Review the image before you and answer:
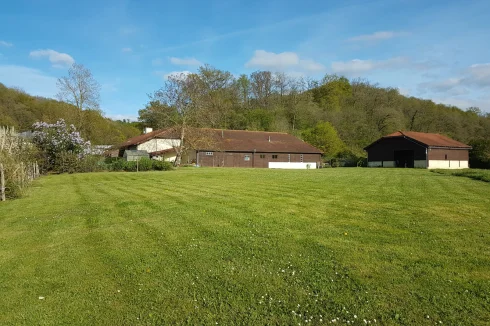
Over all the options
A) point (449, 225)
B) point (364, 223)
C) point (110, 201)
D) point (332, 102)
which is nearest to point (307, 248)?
point (364, 223)

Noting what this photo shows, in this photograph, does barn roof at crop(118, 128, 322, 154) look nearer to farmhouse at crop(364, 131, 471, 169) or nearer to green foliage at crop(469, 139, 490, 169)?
farmhouse at crop(364, 131, 471, 169)

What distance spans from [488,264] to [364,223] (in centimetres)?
281

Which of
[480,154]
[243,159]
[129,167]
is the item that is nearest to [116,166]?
[129,167]

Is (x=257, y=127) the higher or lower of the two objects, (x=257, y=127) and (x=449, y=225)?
the higher

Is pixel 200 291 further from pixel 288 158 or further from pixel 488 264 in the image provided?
pixel 288 158

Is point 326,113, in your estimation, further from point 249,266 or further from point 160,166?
point 249,266

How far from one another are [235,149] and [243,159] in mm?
1855

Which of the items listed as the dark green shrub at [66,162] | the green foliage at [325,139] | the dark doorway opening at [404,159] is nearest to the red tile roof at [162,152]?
the dark green shrub at [66,162]

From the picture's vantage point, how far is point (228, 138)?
46906 millimetres

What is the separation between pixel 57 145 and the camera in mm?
28516

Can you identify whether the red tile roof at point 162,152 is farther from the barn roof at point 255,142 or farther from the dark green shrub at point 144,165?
the dark green shrub at point 144,165

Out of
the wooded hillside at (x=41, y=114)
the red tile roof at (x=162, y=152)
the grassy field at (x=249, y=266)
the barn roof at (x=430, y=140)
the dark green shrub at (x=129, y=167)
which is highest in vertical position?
the wooded hillside at (x=41, y=114)

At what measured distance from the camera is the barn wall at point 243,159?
43206 mm

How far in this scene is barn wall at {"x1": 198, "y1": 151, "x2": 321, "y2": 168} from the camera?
142ft
